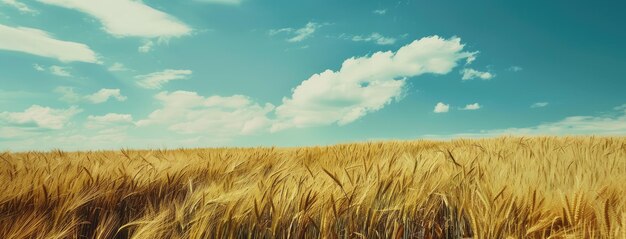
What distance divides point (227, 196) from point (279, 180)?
46cm

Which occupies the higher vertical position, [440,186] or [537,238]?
[440,186]

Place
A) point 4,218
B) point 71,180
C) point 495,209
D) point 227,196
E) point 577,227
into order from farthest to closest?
point 71,180 < point 4,218 < point 227,196 < point 495,209 < point 577,227

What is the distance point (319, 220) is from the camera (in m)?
1.77

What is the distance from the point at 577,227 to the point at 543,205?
7.9 inches

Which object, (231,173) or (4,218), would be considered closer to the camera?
(4,218)

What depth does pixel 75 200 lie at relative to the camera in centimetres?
208

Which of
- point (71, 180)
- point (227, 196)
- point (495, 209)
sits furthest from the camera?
point (71, 180)

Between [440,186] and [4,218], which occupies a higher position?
[440,186]

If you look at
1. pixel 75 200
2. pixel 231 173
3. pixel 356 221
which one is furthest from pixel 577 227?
pixel 231 173

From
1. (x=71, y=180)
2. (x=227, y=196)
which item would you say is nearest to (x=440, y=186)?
(x=227, y=196)

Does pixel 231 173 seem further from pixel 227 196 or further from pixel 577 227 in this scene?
pixel 577 227

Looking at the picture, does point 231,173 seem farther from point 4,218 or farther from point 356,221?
point 356,221

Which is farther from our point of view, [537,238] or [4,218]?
[4,218]

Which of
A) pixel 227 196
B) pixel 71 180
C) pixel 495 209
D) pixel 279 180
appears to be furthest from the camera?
pixel 71 180
